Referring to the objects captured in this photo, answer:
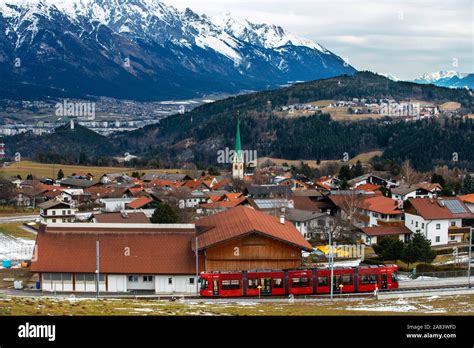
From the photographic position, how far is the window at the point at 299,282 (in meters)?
35.8

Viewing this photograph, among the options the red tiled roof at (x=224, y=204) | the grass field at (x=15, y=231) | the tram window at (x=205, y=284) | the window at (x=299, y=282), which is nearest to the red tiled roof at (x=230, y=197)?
the red tiled roof at (x=224, y=204)

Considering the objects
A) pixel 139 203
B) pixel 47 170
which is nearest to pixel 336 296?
pixel 139 203

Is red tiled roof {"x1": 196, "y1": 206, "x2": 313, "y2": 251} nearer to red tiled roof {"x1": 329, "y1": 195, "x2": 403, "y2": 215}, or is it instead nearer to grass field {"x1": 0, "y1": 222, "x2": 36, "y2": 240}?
red tiled roof {"x1": 329, "y1": 195, "x2": 403, "y2": 215}

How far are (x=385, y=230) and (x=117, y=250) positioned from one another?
3102 centimetres

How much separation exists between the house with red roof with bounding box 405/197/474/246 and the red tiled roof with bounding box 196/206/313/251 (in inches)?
769

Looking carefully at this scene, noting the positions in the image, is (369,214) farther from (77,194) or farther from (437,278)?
(77,194)

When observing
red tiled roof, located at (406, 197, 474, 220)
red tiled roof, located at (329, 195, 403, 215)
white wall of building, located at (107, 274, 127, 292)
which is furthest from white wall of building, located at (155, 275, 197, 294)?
red tiled roof, located at (329, 195, 403, 215)

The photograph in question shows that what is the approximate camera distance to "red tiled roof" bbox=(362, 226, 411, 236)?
60156 mm

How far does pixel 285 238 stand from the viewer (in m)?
40.0

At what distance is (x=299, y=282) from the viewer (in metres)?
35.9

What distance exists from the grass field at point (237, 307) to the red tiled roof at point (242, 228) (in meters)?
6.36

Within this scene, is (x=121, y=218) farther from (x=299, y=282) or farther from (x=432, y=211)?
(x=432, y=211)
